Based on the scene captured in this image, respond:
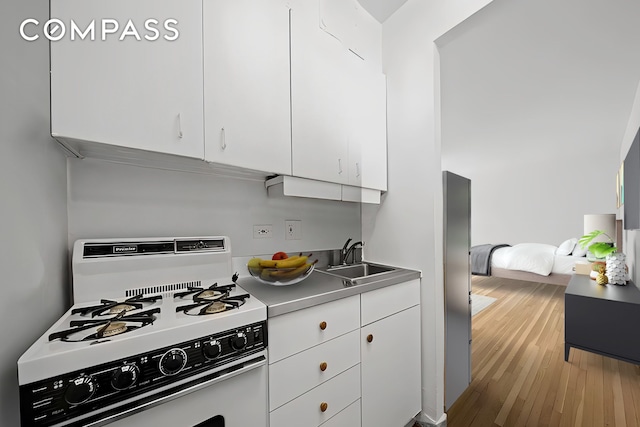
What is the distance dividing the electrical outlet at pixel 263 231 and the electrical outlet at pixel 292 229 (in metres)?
→ 0.11

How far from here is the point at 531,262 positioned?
3.99 m

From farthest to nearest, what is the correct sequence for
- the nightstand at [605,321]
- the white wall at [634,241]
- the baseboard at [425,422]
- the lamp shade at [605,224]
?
1. the lamp shade at [605,224]
2. the white wall at [634,241]
3. the nightstand at [605,321]
4. the baseboard at [425,422]

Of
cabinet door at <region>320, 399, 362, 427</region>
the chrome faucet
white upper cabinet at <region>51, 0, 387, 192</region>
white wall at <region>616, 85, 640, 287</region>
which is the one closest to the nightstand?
white wall at <region>616, 85, 640, 287</region>

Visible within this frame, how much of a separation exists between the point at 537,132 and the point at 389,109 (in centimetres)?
415

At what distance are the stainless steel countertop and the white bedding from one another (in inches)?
144

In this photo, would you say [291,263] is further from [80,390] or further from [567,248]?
[567,248]

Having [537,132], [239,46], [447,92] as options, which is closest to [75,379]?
[239,46]

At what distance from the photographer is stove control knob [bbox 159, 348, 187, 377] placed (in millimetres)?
720

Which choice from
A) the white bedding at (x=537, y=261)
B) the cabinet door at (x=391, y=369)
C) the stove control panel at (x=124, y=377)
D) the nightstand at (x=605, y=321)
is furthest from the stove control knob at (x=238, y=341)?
the white bedding at (x=537, y=261)

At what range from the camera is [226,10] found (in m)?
1.12

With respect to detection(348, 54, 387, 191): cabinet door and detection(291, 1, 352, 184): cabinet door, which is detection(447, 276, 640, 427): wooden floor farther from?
detection(291, 1, 352, 184): cabinet door

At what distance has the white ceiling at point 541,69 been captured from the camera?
1723 mm

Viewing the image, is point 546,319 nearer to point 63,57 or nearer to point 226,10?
point 226,10

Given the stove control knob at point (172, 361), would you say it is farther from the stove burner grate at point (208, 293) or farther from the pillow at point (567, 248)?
the pillow at point (567, 248)
